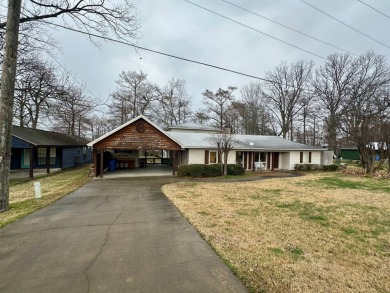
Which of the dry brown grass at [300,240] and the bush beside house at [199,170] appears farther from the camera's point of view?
the bush beside house at [199,170]

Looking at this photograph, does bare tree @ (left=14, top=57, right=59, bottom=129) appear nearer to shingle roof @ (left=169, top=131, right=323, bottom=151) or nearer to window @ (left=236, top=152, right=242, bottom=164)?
shingle roof @ (left=169, top=131, right=323, bottom=151)

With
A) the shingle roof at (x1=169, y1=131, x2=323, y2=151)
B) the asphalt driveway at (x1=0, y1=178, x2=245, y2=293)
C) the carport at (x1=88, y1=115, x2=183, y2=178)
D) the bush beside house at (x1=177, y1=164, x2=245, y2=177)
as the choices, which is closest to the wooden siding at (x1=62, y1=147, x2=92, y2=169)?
the carport at (x1=88, y1=115, x2=183, y2=178)

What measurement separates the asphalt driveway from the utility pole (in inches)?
78.6

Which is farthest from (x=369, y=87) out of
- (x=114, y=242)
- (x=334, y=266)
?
(x=114, y=242)

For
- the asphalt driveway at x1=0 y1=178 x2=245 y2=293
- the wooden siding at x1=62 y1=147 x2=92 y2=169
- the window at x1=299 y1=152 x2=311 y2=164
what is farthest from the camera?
the window at x1=299 y1=152 x2=311 y2=164

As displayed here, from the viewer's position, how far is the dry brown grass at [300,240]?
3.55 meters

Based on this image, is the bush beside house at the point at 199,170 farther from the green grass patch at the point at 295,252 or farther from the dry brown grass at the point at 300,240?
the green grass patch at the point at 295,252

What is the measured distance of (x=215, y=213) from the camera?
24.0 feet

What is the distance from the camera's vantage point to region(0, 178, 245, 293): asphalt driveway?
337 centimetres

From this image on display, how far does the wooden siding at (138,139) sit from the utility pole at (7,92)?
8.68 m

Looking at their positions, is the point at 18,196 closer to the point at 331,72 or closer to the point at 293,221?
the point at 293,221

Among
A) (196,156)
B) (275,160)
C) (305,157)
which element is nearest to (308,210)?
(196,156)

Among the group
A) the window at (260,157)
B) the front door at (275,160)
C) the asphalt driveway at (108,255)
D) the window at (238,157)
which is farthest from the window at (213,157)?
the asphalt driveway at (108,255)

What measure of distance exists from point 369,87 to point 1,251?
40.0 metres
